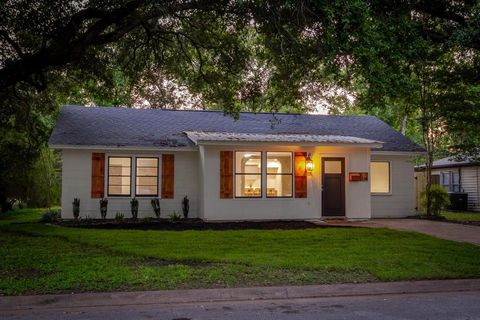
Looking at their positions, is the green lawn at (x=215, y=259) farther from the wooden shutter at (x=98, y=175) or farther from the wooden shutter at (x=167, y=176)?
the wooden shutter at (x=167, y=176)

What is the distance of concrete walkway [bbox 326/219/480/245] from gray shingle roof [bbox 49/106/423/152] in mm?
3792

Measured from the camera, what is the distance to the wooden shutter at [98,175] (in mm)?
18906

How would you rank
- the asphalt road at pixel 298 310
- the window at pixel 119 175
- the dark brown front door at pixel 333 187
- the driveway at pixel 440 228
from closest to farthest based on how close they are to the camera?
the asphalt road at pixel 298 310
the driveway at pixel 440 228
the window at pixel 119 175
the dark brown front door at pixel 333 187

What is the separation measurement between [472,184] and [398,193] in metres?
8.68

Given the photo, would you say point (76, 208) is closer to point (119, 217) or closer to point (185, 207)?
point (119, 217)

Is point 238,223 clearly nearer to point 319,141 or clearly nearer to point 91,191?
point 319,141

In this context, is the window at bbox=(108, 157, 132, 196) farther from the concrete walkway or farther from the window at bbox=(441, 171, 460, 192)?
the window at bbox=(441, 171, 460, 192)

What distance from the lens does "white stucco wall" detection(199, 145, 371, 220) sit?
18.5m

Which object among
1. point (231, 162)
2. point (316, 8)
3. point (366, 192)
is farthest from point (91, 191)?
point (316, 8)

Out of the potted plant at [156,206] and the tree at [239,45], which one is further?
the potted plant at [156,206]

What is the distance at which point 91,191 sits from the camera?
1891 centimetres

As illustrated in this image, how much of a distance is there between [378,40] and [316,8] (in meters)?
1.34

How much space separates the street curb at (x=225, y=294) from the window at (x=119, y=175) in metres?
12.1

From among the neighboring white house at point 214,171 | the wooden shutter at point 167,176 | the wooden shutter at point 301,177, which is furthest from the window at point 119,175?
the wooden shutter at point 301,177
